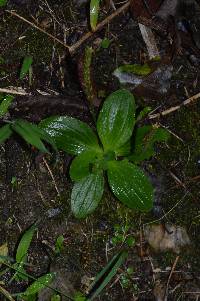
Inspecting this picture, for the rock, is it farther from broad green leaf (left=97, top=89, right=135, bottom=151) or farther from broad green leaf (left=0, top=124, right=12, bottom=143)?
broad green leaf (left=0, top=124, right=12, bottom=143)

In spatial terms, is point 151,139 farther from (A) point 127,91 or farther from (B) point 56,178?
(B) point 56,178

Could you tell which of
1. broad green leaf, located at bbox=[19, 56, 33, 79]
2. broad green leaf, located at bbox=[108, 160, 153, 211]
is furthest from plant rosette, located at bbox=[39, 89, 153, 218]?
broad green leaf, located at bbox=[19, 56, 33, 79]

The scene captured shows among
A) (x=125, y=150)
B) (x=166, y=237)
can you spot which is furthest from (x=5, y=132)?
(x=166, y=237)

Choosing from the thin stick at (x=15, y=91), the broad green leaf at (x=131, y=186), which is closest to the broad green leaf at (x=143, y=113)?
the broad green leaf at (x=131, y=186)

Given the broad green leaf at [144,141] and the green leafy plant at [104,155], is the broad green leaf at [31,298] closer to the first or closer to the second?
the green leafy plant at [104,155]

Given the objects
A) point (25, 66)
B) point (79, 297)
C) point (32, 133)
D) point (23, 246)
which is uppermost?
point (25, 66)

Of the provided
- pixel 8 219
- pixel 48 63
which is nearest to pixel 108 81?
pixel 48 63

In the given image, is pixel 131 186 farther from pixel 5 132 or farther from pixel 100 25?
pixel 100 25
